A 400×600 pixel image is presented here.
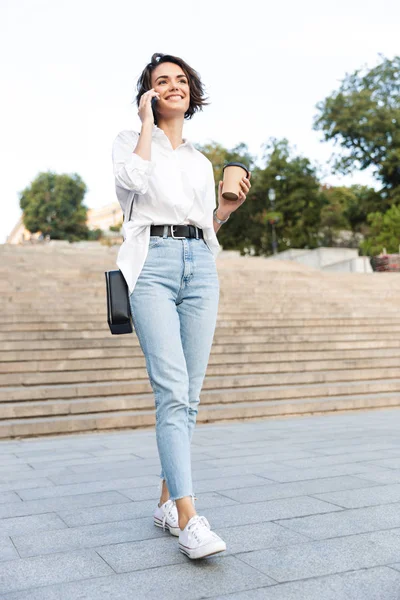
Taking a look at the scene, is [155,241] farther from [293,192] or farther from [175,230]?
[293,192]

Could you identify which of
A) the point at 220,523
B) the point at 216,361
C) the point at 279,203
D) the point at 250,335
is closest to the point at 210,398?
the point at 216,361

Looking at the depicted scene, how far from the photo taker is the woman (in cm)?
277

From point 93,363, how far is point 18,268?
8.31 metres

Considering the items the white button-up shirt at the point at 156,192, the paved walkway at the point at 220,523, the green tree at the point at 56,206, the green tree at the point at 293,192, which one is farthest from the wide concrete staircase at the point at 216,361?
the green tree at the point at 56,206

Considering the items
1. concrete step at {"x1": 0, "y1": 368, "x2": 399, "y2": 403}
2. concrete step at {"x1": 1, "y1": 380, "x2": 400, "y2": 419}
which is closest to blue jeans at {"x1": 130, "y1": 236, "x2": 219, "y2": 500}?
concrete step at {"x1": 1, "y1": 380, "x2": 400, "y2": 419}

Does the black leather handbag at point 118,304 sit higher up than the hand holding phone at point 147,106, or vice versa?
the hand holding phone at point 147,106

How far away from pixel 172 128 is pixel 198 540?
5.57 feet

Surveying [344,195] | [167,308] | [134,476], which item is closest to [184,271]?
[167,308]

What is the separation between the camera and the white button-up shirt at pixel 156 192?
A: 9.38 ft

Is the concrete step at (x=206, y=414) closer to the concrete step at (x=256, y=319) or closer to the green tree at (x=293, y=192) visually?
the concrete step at (x=256, y=319)

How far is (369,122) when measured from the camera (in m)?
39.0

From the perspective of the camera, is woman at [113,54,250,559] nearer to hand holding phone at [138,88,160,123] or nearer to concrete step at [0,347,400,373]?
hand holding phone at [138,88,160,123]

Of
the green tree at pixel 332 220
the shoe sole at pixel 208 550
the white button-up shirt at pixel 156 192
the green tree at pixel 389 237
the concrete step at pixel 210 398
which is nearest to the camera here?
the shoe sole at pixel 208 550

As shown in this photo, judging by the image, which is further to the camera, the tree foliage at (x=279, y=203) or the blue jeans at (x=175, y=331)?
the tree foliage at (x=279, y=203)
